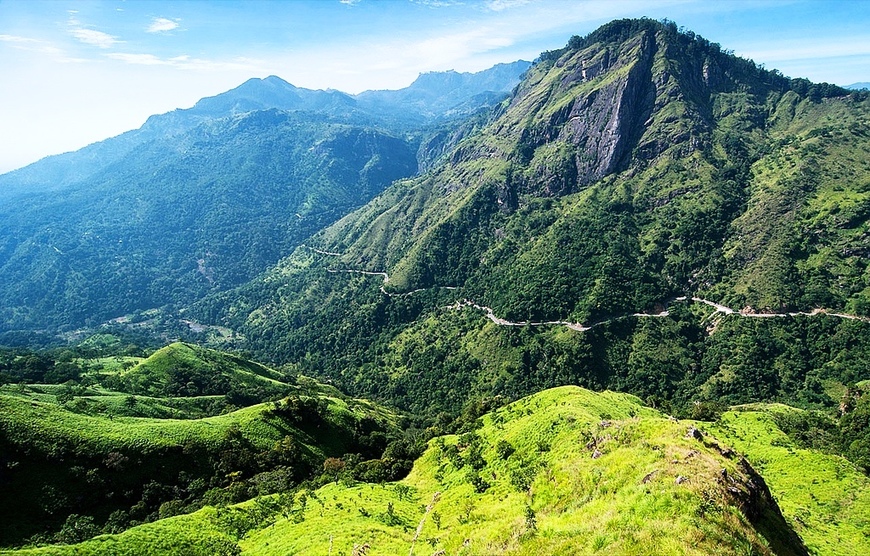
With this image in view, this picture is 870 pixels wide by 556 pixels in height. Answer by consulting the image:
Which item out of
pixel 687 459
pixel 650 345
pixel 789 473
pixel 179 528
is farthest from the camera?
pixel 650 345

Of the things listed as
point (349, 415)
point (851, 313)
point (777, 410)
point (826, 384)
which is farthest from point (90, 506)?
point (851, 313)

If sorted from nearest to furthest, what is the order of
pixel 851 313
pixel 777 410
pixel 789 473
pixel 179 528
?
pixel 179 528
pixel 789 473
pixel 777 410
pixel 851 313

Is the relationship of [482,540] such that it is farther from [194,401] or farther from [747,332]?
[747,332]

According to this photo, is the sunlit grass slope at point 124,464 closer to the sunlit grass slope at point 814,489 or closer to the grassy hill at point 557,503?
the grassy hill at point 557,503

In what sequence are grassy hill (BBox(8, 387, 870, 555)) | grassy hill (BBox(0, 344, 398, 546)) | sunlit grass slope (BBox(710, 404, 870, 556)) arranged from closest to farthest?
grassy hill (BBox(8, 387, 870, 555))
sunlit grass slope (BBox(710, 404, 870, 556))
grassy hill (BBox(0, 344, 398, 546))

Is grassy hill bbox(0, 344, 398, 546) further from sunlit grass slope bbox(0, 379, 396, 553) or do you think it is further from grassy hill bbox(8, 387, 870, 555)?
grassy hill bbox(8, 387, 870, 555)

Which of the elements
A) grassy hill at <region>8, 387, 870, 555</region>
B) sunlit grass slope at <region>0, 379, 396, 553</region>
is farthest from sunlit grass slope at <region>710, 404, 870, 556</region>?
sunlit grass slope at <region>0, 379, 396, 553</region>

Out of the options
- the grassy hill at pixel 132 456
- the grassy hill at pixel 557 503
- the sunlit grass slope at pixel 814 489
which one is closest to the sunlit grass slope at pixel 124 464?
the grassy hill at pixel 132 456
